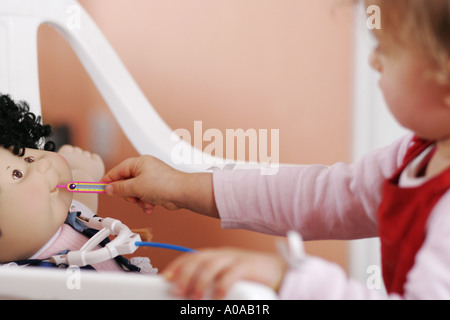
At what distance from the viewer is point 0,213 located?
0.57m

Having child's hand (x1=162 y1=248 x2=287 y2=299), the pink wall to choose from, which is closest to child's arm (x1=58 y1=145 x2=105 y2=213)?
the pink wall

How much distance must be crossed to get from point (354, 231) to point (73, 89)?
2.59ft

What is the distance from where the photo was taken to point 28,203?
0.59 metres

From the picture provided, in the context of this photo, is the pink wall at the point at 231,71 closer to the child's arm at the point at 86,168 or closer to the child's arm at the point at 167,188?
the child's arm at the point at 86,168

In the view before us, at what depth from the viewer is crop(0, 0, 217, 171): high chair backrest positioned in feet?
2.66

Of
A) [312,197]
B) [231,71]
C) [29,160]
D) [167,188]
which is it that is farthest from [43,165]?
[231,71]

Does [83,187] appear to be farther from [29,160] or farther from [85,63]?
[85,63]

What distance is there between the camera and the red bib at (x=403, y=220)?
1.40 ft

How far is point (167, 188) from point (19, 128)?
19 centimetres

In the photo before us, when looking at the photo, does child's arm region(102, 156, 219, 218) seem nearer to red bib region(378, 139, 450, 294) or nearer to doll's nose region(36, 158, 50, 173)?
doll's nose region(36, 158, 50, 173)

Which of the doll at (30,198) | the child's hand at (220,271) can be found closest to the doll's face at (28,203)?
the doll at (30,198)

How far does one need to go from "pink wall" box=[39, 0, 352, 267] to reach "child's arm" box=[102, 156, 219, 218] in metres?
0.50

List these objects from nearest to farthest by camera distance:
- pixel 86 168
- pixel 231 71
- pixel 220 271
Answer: pixel 220 271
pixel 86 168
pixel 231 71
